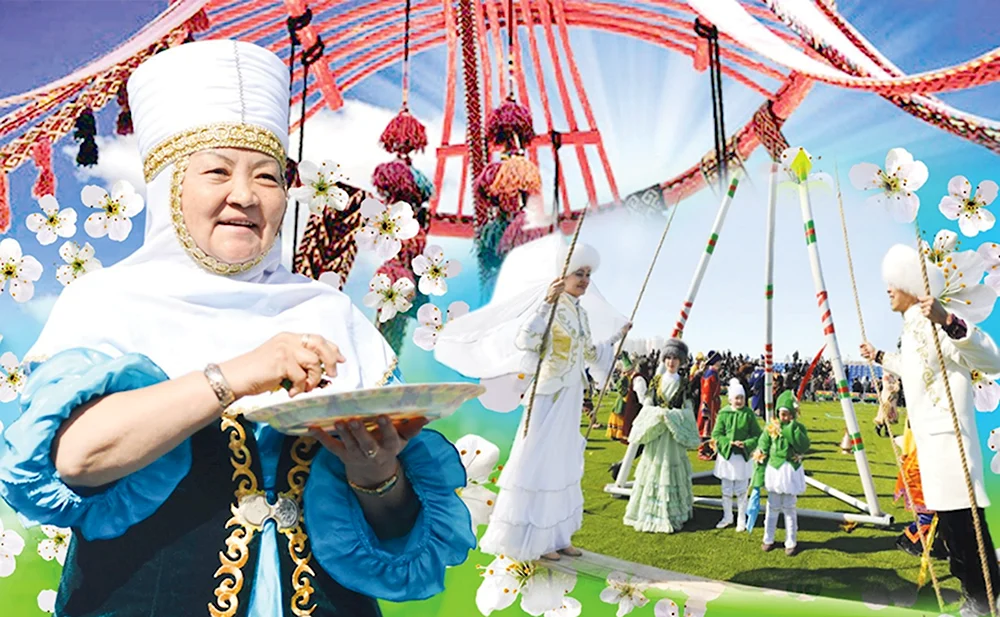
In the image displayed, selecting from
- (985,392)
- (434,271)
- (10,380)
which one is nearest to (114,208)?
(10,380)

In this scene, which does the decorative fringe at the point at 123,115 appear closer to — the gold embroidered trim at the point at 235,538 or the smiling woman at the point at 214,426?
the smiling woman at the point at 214,426

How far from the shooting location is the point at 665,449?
333cm

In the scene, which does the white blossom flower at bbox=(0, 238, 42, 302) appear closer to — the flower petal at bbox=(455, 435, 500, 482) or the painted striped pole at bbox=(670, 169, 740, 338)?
the flower petal at bbox=(455, 435, 500, 482)

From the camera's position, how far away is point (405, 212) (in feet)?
11.3

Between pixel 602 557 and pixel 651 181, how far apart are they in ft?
4.35

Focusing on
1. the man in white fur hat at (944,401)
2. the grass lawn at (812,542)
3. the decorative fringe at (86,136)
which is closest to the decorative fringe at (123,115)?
the decorative fringe at (86,136)

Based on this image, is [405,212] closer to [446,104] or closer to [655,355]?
[446,104]

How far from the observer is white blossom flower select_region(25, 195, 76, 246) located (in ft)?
12.0

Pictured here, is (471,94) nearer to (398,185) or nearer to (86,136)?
(398,185)

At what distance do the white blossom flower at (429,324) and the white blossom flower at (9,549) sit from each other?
1.71 meters

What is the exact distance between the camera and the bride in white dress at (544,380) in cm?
334

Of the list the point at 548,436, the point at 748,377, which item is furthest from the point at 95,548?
the point at 748,377

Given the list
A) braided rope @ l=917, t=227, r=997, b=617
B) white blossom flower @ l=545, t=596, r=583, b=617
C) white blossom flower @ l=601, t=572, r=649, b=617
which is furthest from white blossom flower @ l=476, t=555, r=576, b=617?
braided rope @ l=917, t=227, r=997, b=617

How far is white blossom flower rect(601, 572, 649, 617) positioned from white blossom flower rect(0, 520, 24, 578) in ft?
7.23
